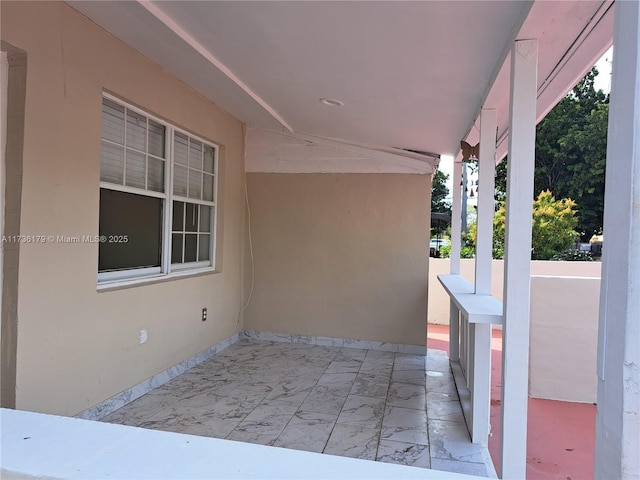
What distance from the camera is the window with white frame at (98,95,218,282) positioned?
3.07m

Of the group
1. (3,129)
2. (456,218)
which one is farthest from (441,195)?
(3,129)

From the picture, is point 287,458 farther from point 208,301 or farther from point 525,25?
point 208,301

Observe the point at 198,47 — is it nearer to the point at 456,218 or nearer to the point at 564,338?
the point at 456,218

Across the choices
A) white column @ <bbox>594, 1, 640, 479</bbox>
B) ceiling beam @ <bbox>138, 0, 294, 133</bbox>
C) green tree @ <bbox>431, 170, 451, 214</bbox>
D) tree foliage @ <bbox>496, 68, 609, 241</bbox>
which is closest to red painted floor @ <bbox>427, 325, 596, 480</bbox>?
white column @ <bbox>594, 1, 640, 479</bbox>

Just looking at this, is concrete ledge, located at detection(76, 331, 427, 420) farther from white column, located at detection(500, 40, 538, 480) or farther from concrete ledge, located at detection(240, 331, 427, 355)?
white column, located at detection(500, 40, 538, 480)

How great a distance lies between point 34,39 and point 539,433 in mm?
4381

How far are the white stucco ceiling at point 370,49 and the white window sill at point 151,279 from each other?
180 centimetres

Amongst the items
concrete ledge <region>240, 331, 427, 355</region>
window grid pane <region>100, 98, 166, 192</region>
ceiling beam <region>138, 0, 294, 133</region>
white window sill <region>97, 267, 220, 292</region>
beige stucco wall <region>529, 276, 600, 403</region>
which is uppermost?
ceiling beam <region>138, 0, 294, 133</region>

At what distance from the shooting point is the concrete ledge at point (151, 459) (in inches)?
26.8

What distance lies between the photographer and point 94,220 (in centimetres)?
278

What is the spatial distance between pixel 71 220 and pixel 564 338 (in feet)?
14.3

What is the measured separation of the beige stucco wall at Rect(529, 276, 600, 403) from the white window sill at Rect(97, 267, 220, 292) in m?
3.47

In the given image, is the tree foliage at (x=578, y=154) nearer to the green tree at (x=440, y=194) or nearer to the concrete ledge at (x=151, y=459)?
the green tree at (x=440, y=194)

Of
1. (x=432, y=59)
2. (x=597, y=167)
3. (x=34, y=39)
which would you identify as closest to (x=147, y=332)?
(x=34, y=39)
